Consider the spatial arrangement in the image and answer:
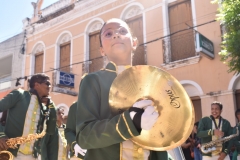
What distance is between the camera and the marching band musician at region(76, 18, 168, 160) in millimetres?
1196

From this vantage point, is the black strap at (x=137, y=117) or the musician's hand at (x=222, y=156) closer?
the black strap at (x=137, y=117)

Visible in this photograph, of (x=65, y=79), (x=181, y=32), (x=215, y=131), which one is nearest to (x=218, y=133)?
(x=215, y=131)

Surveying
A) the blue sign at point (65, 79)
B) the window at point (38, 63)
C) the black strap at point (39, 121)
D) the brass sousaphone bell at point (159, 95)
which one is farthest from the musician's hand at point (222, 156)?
the window at point (38, 63)

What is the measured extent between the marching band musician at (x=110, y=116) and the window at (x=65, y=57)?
13.2 meters

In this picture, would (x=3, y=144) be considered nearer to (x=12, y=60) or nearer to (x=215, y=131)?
(x=215, y=131)

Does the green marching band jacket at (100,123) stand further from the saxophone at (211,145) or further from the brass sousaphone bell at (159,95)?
the saxophone at (211,145)

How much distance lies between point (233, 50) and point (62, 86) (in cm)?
939

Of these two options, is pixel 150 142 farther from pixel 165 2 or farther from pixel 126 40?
pixel 165 2

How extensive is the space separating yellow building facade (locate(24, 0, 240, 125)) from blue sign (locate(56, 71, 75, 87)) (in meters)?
0.05

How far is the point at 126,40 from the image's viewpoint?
5.32ft

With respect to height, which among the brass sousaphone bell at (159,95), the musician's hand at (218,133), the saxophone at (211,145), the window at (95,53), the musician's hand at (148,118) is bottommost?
the saxophone at (211,145)

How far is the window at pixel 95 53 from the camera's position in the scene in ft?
44.8

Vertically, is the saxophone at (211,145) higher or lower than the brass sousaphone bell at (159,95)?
lower

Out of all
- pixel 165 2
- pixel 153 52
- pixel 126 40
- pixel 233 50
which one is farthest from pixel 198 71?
pixel 126 40
